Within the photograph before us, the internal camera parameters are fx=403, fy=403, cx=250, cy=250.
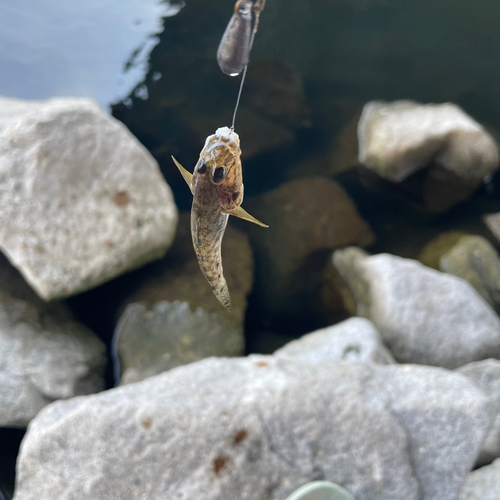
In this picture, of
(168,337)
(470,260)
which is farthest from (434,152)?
(168,337)

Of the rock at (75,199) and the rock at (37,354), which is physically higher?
the rock at (75,199)

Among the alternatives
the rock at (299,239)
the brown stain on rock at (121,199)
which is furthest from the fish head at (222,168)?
the rock at (299,239)

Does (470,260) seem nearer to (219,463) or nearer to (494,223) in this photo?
(494,223)

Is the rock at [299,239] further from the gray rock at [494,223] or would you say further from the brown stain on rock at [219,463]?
the brown stain on rock at [219,463]

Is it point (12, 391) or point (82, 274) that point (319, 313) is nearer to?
point (82, 274)

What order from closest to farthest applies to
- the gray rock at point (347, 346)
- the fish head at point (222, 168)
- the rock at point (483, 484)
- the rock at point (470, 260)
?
1. the fish head at point (222, 168)
2. the rock at point (483, 484)
3. the gray rock at point (347, 346)
4. the rock at point (470, 260)

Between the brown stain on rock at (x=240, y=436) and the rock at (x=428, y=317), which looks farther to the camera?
the rock at (x=428, y=317)
